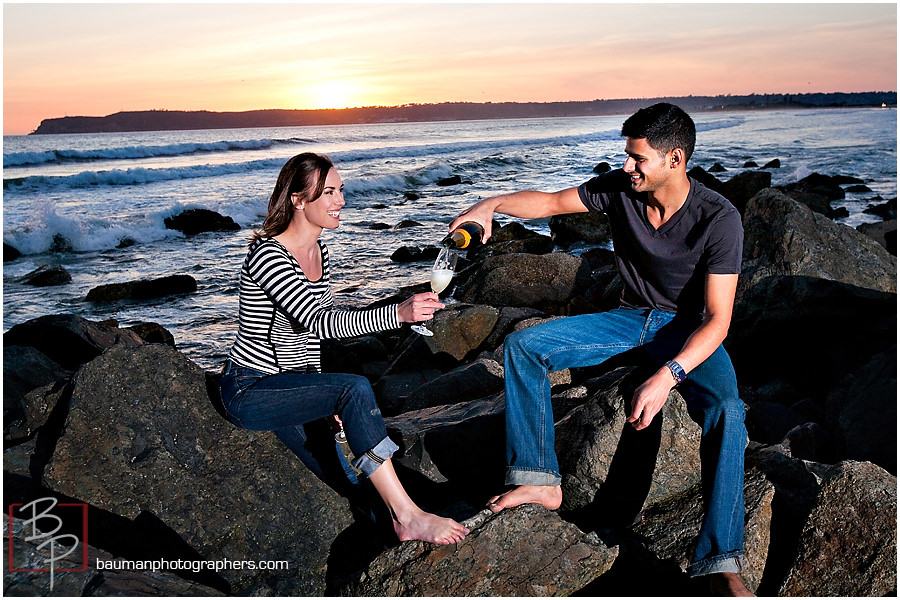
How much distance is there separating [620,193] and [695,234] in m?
0.55

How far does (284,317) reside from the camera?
3.87 metres

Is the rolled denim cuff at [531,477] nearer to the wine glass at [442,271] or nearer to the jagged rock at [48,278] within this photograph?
the wine glass at [442,271]

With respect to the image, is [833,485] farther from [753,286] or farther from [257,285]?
[753,286]

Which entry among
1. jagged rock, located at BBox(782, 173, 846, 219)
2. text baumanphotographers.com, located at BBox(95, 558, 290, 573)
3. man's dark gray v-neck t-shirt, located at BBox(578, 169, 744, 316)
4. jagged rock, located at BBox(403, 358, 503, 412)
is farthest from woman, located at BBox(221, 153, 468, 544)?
jagged rock, located at BBox(782, 173, 846, 219)

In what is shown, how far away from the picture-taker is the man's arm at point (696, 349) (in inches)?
141

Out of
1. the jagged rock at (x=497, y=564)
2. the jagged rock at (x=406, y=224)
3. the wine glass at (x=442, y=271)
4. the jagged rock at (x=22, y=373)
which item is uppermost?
the wine glass at (x=442, y=271)

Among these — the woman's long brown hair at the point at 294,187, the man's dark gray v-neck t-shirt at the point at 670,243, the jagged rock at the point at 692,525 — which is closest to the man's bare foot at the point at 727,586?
the jagged rock at the point at 692,525

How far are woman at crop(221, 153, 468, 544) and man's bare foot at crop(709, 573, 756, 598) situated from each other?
120 centimetres

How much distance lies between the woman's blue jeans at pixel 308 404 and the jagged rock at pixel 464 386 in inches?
78.0

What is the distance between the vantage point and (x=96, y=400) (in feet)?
12.8

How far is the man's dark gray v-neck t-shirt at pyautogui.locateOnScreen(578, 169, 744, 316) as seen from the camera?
397 cm

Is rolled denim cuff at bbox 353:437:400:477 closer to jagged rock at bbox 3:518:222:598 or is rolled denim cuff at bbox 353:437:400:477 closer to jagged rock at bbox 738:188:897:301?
jagged rock at bbox 3:518:222:598

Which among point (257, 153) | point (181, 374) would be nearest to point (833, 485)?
point (181, 374)

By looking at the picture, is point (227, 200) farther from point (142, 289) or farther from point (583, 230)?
point (583, 230)
